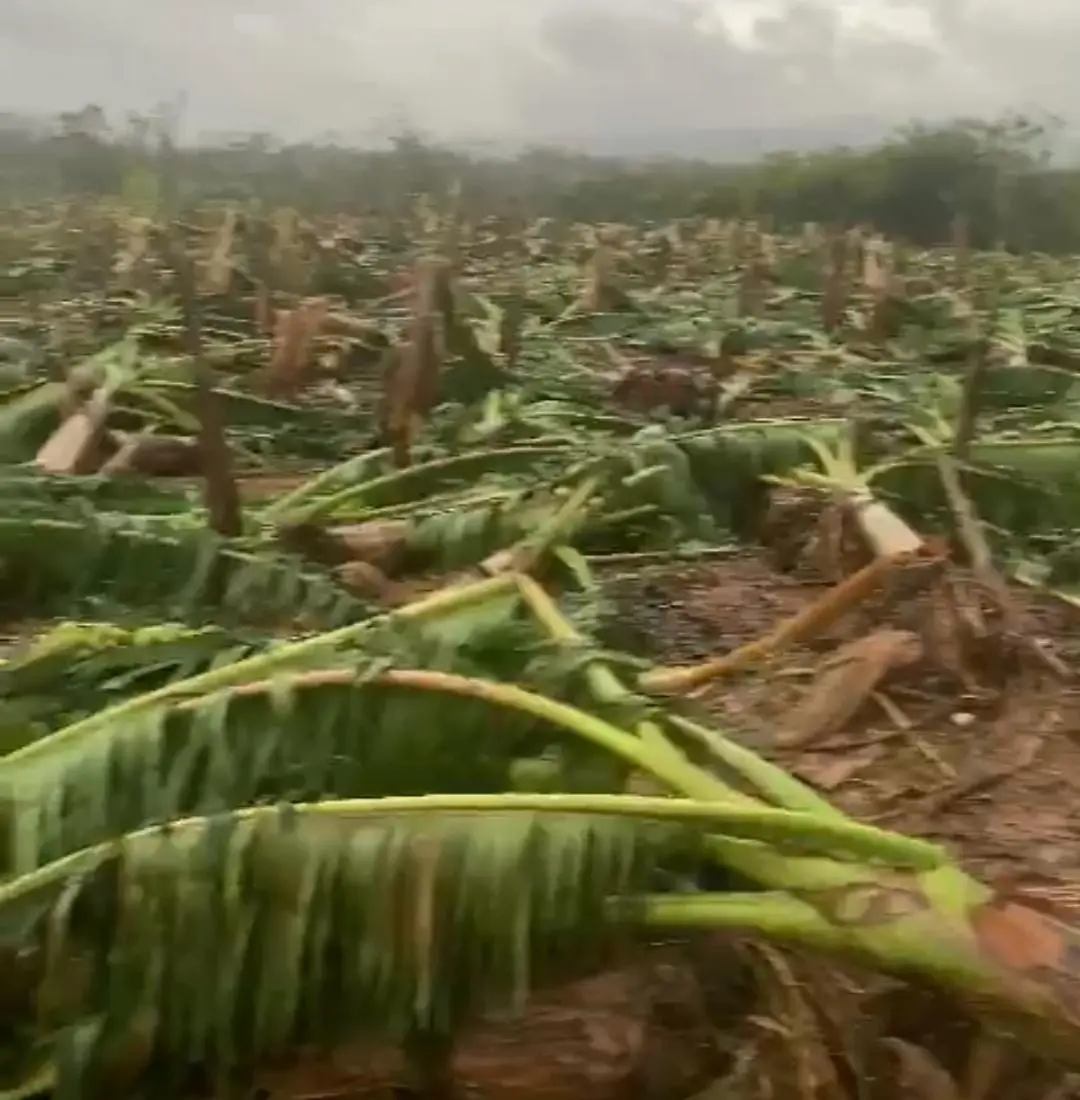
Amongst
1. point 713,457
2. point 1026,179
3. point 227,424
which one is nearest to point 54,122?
point 227,424

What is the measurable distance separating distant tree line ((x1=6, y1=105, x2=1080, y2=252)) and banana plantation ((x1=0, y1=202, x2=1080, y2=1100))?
105 centimetres

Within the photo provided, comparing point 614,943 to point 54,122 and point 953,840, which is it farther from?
point 54,122

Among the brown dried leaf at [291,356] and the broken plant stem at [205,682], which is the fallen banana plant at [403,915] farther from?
the brown dried leaf at [291,356]

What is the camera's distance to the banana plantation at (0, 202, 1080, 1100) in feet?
5.36

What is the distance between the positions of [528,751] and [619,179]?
40.6 ft

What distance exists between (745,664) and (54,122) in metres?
4.34

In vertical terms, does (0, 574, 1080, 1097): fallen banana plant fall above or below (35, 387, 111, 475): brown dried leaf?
above

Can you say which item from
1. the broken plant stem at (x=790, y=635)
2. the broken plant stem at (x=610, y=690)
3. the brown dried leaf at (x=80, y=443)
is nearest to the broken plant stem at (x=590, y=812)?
the broken plant stem at (x=610, y=690)

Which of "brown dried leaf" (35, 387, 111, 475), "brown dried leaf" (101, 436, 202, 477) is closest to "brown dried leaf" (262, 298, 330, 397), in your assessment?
"brown dried leaf" (35, 387, 111, 475)

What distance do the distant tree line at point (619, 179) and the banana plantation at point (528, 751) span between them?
1049 millimetres

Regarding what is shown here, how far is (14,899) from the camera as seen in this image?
1.67m

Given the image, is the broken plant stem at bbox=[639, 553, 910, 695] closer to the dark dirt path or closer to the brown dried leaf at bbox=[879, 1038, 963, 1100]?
the dark dirt path

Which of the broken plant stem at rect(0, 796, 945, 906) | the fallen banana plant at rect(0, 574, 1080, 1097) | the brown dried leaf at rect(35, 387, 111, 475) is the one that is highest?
the broken plant stem at rect(0, 796, 945, 906)

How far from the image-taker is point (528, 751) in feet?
6.36
